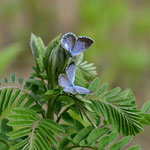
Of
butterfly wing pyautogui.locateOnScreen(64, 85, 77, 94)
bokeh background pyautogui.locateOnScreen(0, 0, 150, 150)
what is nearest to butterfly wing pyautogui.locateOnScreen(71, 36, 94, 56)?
butterfly wing pyautogui.locateOnScreen(64, 85, 77, 94)

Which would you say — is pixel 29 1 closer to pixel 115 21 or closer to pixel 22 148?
pixel 115 21

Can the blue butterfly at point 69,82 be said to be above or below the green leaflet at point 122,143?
above

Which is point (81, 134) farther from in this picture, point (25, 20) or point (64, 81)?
point (25, 20)

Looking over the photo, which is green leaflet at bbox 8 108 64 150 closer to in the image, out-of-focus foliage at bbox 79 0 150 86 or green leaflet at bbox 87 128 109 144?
green leaflet at bbox 87 128 109 144

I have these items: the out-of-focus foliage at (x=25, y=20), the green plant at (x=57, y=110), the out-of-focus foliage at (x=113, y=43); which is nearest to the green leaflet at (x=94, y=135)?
the green plant at (x=57, y=110)

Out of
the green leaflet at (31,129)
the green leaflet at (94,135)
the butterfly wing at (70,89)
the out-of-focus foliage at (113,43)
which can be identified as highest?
the out-of-focus foliage at (113,43)

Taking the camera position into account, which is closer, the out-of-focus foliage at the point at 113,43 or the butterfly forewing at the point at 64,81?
the butterfly forewing at the point at 64,81

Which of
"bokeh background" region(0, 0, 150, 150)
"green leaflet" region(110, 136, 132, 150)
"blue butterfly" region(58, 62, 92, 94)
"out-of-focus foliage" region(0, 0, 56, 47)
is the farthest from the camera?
"out-of-focus foliage" region(0, 0, 56, 47)

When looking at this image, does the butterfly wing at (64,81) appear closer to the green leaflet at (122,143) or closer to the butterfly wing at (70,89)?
the butterfly wing at (70,89)
